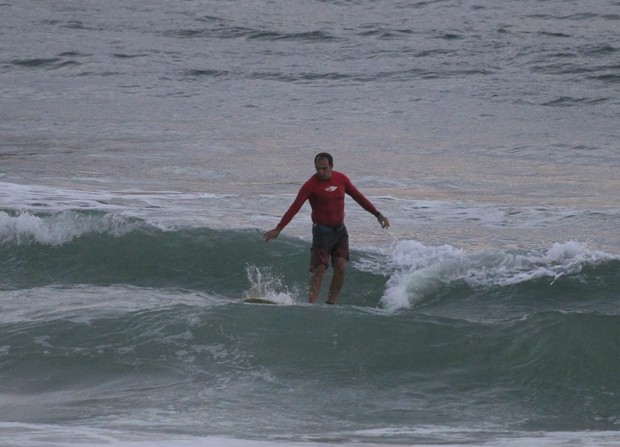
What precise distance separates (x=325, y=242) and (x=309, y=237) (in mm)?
4042

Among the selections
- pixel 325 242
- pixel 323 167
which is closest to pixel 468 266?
pixel 325 242

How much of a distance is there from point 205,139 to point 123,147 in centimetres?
180

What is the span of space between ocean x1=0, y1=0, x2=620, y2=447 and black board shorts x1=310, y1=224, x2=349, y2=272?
0.52 meters

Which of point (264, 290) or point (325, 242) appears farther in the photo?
point (264, 290)

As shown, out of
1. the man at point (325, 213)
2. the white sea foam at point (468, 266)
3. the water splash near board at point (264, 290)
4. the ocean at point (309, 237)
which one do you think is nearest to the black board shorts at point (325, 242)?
the man at point (325, 213)

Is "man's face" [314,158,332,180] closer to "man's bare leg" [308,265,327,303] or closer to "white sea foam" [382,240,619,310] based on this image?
"man's bare leg" [308,265,327,303]

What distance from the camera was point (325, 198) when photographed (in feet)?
34.1

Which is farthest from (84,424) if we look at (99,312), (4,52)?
(4,52)

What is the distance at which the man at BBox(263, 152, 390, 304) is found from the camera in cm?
1027

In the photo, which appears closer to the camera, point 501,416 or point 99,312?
point 501,416

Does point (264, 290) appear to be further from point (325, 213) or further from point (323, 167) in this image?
point (323, 167)

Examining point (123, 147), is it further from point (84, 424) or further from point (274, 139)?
point (84, 424)

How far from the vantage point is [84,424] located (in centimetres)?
733

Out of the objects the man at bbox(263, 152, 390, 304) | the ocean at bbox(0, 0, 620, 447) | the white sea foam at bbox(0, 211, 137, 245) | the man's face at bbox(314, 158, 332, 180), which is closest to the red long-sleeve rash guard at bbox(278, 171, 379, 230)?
the man at bbox(263, 152, 390, 304)
